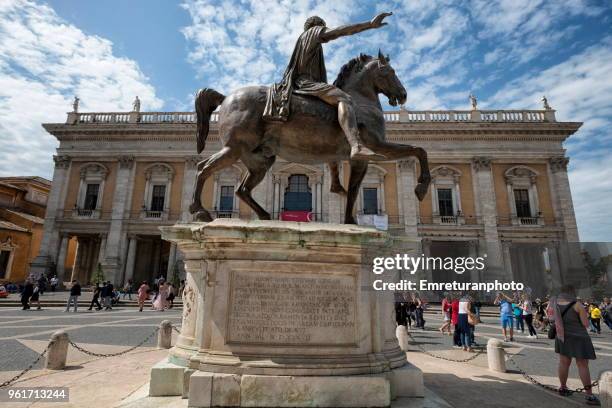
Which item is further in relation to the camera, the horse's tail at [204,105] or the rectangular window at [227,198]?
the rectangular window at [227,198]

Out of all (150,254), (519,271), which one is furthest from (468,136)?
(150,254)

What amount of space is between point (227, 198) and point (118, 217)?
833 cm

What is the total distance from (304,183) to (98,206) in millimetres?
16192

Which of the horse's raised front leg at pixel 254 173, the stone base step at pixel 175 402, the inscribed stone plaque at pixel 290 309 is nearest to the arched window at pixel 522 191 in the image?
the horse's raised front leg at pixel 254 173

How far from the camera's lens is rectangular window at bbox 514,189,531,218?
25980mm

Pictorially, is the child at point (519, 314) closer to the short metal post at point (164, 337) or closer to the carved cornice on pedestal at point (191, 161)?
the short metal post at point (164, 337)

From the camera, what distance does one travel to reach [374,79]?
4543mm

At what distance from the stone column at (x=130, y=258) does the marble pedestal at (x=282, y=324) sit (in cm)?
2580

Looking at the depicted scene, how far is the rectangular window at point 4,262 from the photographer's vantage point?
25.7m

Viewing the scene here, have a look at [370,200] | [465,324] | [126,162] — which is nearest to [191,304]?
[465,324]

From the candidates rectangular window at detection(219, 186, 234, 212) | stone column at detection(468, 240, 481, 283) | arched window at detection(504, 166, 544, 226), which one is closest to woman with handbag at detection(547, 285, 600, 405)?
stone column at detection(468, 240, 481, 283)

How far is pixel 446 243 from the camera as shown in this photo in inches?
1052

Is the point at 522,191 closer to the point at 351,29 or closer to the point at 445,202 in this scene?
the point at 445,202

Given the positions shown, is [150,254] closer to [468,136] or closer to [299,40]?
[468,136]
